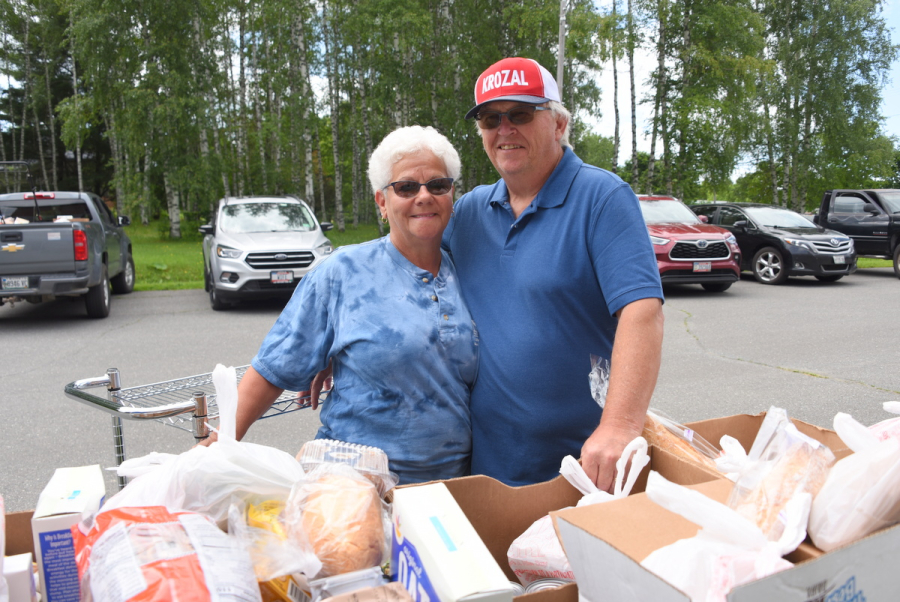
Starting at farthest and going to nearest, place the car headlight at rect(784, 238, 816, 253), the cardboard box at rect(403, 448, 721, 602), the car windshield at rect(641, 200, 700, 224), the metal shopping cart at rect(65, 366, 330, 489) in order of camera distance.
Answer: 1. the car headlight at rect(784, 238, 816, 253)
2. the car windshield at rect(641, 200, 700, 224)
3. the metal shopping cart at rect(65, 366, 330, 489)
4. the cardboard box at rect(403, 448, 721, 602)

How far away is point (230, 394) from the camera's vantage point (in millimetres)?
1499

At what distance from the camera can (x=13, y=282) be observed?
28.5 ft

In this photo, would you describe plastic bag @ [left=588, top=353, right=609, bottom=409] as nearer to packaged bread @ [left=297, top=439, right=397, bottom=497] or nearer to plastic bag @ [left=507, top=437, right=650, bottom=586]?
plastic bag @ [left=507, top=437, right=650, bottom=586]

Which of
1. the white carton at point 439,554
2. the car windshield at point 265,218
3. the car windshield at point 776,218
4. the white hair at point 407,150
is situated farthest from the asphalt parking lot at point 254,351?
the white carton at point 439,554

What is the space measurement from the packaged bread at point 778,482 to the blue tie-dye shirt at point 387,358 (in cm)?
99

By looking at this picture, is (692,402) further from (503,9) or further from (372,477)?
(503,9)

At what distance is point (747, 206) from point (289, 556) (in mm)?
15419

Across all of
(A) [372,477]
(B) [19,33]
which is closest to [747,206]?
(A) [372,477]

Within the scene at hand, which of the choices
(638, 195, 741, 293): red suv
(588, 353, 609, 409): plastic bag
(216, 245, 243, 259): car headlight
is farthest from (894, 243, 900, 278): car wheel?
(588, 353, 609, 409): plastic bag

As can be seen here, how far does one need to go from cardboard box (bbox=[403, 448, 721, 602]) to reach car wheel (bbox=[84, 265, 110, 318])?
31.8ft

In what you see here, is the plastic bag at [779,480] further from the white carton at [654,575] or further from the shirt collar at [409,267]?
the shirt collar at [409,267]

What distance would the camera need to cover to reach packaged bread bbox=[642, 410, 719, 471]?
179 cm

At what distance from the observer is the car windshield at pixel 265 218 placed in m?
10.9

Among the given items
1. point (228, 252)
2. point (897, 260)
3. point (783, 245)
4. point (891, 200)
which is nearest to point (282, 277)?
point (228, 252)
